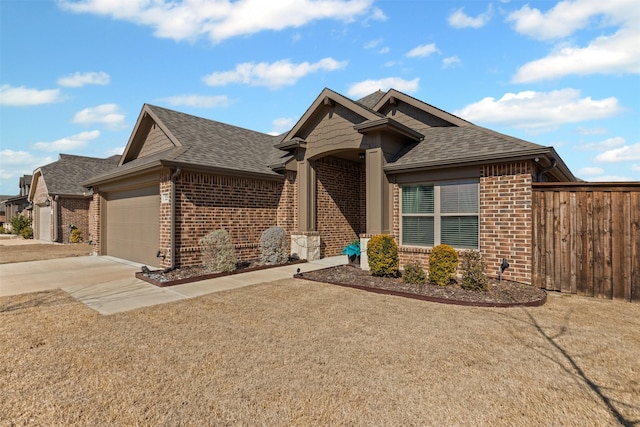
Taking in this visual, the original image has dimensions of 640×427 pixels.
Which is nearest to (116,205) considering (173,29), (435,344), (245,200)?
(245,200)

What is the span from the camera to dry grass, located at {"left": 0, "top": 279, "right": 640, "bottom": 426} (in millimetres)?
2811

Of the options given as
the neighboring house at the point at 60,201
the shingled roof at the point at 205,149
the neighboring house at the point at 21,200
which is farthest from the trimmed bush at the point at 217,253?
the neighboring house at the point at 21,200

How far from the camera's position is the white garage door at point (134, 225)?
10828 millimetres

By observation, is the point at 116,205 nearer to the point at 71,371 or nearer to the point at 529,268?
the point at 71,371

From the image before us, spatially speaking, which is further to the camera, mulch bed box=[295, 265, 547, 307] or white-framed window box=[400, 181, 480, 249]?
white-framed window box=[400, 181, 480, 249]

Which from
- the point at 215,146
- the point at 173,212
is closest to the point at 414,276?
the point at 173,212

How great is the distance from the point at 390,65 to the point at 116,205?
12.6m

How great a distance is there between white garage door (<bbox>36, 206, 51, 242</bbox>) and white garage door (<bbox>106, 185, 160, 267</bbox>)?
14735 millimetres

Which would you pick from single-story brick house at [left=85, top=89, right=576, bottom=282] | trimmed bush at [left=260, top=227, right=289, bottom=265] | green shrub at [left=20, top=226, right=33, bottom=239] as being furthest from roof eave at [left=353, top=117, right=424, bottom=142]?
green shrub at [left=20, top=226, right=33, bottom=239]

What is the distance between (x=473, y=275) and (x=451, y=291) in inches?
23.0

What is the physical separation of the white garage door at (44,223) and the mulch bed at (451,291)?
24986 mm

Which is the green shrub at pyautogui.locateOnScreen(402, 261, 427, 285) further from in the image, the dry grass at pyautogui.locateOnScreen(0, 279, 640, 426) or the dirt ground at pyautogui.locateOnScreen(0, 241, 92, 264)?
the dirt ground at pyautogui.locateOnScreen(0, 241, 92, 264)

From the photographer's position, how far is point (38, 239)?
25.8 meters

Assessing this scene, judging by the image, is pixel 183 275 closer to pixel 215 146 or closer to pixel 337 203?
pixel 215 146
